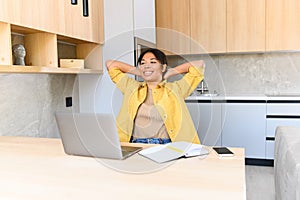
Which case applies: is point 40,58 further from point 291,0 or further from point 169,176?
point 291,0

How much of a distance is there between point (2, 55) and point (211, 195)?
1367mm

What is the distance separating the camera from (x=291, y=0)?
11.1ft

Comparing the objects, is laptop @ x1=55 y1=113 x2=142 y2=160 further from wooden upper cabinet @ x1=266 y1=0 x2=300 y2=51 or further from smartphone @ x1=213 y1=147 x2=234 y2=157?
wooden upper cabinet @ x1=266 y1=0 x2=300 y2=51

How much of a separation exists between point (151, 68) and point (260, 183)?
5.43 ft

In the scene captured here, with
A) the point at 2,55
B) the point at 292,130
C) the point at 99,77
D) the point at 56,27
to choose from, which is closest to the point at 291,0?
the point at 292,130

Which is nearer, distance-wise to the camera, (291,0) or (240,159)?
(240,159)

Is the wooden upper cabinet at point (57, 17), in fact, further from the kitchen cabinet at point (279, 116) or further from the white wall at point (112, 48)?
the kitchen cabinet at point (279, 116)

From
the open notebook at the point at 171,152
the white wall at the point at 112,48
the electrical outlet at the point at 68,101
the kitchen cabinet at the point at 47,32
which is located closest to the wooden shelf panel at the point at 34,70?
the kitchen cabinet at the point at 47,32

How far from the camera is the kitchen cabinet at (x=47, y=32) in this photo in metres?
1.61

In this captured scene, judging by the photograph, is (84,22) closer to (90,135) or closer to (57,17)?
(57,17)

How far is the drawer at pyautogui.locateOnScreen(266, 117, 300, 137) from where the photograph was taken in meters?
3.25

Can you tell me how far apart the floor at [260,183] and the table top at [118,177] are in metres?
1.49

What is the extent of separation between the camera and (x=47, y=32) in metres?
1.98

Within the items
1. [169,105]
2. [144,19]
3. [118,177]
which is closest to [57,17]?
[169,105]
